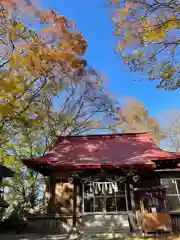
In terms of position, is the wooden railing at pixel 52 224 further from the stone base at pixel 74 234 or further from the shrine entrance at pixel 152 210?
the shrine entrance at pixel 152 210

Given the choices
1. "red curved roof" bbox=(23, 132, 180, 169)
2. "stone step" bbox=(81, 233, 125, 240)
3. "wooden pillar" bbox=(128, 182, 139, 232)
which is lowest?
"stone step" bbox=(81, 233, 125, 240)

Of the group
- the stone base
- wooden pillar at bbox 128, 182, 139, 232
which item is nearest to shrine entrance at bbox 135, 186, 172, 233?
wooden pillar at bbox 128, 182, 139, 232

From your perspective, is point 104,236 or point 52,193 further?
point 52,193

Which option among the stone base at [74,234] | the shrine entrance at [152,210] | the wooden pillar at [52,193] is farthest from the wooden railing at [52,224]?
the shrine entrance at [152,210]

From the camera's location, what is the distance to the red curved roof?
1013cm

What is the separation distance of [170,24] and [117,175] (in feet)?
23.9

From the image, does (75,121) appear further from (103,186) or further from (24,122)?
(103,186)

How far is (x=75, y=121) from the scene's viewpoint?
58.1 feet

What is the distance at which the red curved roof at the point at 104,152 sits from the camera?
10.1m

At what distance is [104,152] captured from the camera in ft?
40.4

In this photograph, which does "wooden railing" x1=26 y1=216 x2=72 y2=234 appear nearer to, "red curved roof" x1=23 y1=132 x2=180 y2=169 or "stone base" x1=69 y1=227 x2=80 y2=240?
"stone base" x1=69 y1=227 x2=80 y2=240

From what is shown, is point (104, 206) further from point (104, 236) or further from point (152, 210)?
point (152, 210)

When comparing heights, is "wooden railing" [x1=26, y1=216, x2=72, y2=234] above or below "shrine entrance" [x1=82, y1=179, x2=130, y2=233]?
below

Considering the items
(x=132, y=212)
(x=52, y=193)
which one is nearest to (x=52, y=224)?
(x=52, y=193)
